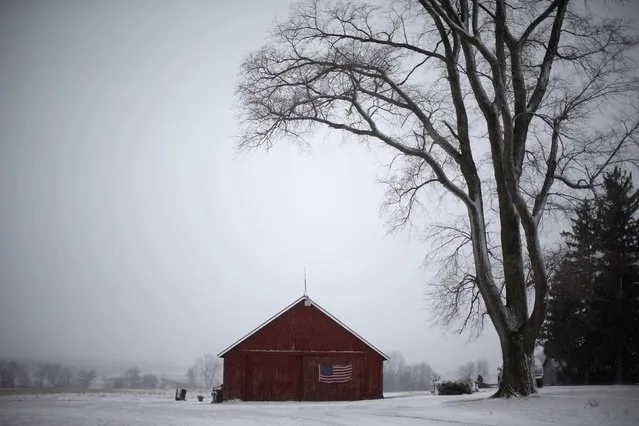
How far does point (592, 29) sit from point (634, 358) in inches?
870

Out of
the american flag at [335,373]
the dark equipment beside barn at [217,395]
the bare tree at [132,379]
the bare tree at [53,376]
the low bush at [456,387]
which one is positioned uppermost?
the american flag at [335,373]

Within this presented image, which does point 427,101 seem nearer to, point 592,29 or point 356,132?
point 356,132

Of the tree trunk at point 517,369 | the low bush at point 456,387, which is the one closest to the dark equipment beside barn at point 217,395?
the low bush at point 456,387

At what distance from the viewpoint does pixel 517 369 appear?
1413 centimetres

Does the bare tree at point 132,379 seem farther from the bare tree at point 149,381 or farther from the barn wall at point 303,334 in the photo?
the barn wall at point 303,334

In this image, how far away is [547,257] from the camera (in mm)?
23547

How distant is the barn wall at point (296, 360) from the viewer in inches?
1144

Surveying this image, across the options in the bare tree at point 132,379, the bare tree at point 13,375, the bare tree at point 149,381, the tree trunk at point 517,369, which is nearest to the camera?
the tree trunk at point 517,369

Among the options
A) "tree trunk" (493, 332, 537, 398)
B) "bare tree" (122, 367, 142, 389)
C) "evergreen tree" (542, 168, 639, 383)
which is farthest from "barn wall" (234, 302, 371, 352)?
"bare tree" (122, 367, 142, 389)

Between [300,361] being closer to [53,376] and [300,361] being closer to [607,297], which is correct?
[607,297]

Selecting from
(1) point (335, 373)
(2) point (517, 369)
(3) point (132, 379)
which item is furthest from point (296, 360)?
(3) point (132, 379)

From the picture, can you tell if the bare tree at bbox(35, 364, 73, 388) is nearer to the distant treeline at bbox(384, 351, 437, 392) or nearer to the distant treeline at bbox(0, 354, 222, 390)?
the distant treeline at bbox(0, 354, 222, 390)

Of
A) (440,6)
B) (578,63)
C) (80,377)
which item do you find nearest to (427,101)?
(440,6)

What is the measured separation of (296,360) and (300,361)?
245mm
